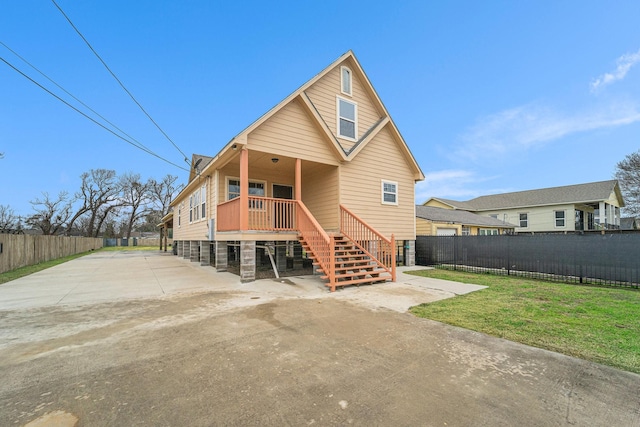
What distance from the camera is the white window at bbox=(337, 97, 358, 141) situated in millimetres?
11312

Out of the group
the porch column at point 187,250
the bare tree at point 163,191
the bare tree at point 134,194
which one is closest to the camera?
the porch column at point 187,250

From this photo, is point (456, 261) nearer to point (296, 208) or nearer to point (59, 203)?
point (296, 208)

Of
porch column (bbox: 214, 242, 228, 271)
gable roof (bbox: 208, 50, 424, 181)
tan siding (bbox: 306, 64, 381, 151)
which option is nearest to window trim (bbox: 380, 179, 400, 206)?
gable roof (bbox: 208, 50, 424, 181)

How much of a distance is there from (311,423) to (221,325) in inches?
116

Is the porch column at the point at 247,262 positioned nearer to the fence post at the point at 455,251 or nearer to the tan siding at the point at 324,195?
the tan siding at the point at 324,195

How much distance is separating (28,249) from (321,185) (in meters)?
15.3

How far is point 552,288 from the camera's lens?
8.02 metres

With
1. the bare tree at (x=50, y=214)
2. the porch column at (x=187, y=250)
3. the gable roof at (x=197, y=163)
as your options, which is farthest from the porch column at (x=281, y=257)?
the bare tree at (x=50, y=214)

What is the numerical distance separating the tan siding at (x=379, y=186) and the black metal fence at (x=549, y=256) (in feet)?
7.24

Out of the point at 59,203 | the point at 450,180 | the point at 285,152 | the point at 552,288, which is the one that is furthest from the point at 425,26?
the point at 59,203

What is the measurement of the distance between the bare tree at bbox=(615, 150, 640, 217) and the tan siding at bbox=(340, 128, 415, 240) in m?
31.7

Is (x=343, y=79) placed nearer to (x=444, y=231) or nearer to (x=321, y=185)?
(x=321, y=185)

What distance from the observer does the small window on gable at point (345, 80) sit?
37.7 ft

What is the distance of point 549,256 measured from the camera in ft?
33.2
